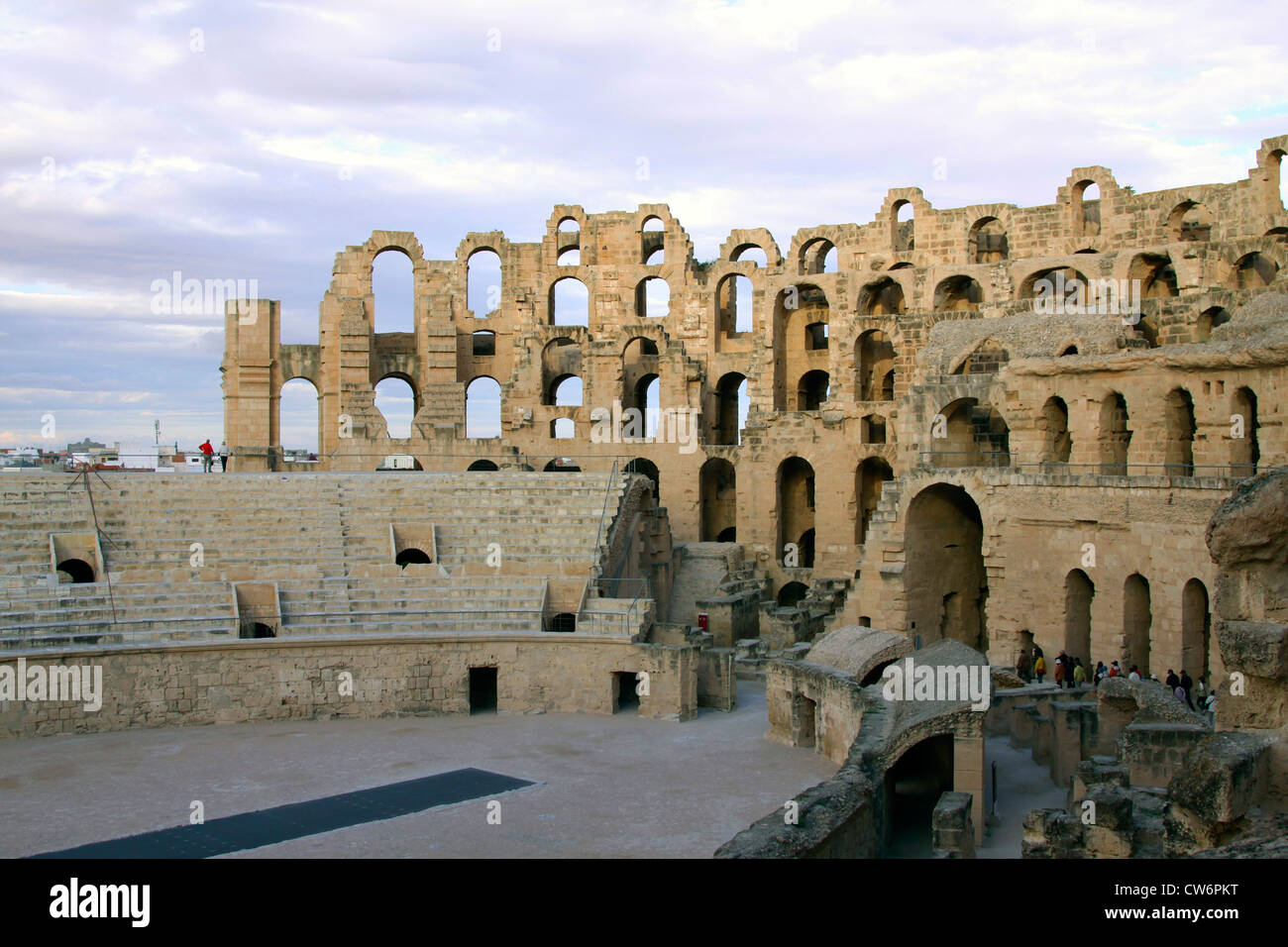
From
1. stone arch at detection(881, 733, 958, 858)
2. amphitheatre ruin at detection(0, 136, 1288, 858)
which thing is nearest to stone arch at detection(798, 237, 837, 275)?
amphitheatre ruin at detection(0, 136, 1288, 858)

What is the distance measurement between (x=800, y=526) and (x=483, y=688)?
52.9 ft

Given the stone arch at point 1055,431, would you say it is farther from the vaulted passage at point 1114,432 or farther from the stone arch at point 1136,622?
the stone arch at point 1136,622

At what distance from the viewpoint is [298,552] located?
74.1 feet

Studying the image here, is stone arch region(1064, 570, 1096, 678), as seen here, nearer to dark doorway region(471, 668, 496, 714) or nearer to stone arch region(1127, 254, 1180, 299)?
stone arch region(1127, 254, 1180, 299)

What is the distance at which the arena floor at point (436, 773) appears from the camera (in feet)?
47.0

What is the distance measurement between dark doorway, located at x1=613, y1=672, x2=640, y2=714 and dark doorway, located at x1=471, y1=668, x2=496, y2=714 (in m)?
2.23

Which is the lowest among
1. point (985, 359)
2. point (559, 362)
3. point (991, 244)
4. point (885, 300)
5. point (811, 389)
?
point (985, 359)

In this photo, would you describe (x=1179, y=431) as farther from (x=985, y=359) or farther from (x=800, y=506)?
(x=800, y=506)

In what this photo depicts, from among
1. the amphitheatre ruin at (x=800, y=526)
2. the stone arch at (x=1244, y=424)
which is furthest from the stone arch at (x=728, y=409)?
the stone arch at (x=1244, y=424)

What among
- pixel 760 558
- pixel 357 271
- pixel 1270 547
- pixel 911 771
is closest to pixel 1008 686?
pixel 911 771

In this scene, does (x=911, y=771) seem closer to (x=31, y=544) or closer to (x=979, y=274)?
(x=31, y=544)

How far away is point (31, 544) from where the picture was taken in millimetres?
21531

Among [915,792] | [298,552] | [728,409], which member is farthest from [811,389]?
[915,792]
